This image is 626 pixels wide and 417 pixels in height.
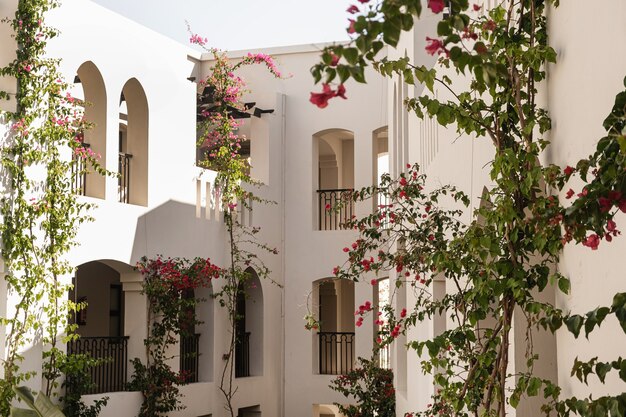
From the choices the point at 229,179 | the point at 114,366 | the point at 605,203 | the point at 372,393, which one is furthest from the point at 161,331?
the point at 605,203

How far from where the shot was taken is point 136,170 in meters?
16.0

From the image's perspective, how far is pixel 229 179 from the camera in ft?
59.3

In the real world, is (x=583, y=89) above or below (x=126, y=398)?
above

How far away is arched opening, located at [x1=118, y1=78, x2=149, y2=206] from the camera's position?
1587 cm

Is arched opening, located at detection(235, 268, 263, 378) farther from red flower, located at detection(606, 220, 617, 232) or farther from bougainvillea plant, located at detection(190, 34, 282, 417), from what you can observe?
red flower, located at detection(606, 220, 617, 232)

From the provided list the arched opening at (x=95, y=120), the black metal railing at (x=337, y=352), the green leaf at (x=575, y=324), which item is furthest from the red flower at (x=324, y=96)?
the black metal railing at (x=337, y=352)

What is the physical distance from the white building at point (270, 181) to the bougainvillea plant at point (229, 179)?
0.24m

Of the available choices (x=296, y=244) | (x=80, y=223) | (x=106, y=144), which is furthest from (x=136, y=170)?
(x=296, y=244)

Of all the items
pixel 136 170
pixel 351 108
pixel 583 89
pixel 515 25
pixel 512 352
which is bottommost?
pixel 512 352

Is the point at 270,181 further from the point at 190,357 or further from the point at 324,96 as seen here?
the point at 324,96

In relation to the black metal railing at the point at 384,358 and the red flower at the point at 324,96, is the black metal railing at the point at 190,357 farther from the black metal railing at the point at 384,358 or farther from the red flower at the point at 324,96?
the red flower at the point at 324,96

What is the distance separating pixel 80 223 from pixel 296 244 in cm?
754

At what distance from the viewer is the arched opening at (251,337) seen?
63.8 ft

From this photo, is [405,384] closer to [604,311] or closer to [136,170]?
[136,170]
